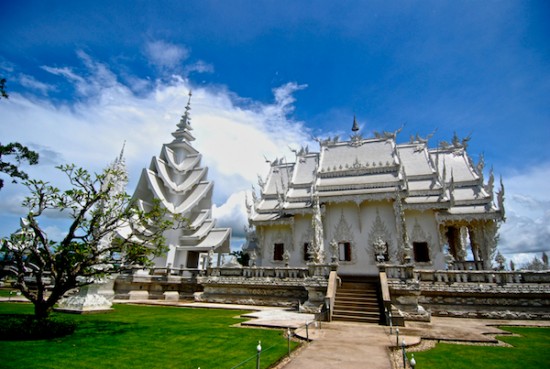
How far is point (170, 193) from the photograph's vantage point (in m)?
24.2

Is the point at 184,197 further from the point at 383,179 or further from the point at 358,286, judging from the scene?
the point at 358,286

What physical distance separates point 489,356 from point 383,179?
1362 cm

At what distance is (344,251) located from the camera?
720 inches

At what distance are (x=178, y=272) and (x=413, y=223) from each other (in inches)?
609

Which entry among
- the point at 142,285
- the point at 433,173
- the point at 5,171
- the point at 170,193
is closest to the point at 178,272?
the point at 142,285

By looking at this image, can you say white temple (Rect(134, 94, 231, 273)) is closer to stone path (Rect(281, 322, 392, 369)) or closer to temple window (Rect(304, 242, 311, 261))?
temple window (Rect(304, 242, 311, 261))

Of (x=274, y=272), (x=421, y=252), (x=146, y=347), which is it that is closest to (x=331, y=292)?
(x=274, y=272)

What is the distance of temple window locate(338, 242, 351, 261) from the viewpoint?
18.1 m

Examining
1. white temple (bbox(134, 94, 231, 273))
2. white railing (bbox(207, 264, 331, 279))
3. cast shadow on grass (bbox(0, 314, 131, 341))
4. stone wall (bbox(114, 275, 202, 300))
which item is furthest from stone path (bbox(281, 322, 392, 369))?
white temple (bbox(134, 94, 231, 273))

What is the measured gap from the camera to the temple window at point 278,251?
2017 centimetres

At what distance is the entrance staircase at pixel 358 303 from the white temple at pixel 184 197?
1103cm

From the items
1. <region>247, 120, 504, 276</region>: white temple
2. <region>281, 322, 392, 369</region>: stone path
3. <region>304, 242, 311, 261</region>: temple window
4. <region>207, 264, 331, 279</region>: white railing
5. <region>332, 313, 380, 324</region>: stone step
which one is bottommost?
<region>281, 322, 392, 369</region>: stone path

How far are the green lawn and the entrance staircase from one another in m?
3.55

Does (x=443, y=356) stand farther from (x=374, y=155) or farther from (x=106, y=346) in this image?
(x=374, y=155)
